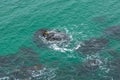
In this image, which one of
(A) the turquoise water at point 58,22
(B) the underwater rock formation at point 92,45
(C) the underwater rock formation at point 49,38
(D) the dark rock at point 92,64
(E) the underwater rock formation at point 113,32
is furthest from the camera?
(E) the underwater rock formation at point 113,32

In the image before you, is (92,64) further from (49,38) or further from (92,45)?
(49,38)

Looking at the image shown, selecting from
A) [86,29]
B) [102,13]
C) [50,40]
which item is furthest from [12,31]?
[102,13]

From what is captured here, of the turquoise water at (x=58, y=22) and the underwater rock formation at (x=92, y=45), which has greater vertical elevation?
the turquoise water at (x=58, y=22)

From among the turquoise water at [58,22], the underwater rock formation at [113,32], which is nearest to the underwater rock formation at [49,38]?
the turquoise water at [58,22]

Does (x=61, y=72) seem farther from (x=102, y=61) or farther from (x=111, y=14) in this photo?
(x=111, y=14)

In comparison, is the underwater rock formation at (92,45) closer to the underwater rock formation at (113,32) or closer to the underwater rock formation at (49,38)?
the underwater rock formation at (113,32)
